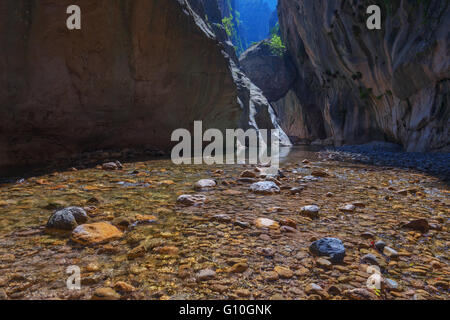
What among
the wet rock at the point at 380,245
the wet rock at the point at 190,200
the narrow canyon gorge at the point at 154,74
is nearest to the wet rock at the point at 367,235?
the wet rock at the point at 380,245

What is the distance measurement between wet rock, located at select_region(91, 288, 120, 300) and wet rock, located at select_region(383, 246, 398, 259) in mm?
1409

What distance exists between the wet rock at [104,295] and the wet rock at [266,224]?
3.36ft

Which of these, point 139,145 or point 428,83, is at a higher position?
point 428,83

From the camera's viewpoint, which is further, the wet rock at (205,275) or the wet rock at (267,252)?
the wet rock at (267,252)

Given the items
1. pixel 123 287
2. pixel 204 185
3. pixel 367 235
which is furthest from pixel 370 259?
pixel 204 185

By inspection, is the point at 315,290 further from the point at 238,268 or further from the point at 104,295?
the point at 104,295

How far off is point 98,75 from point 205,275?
5.67 metres

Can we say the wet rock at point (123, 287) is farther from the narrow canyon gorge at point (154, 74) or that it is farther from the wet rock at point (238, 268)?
the narrow canyon gorge at point (154, 74)

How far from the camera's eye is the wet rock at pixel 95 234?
1.38 meters
